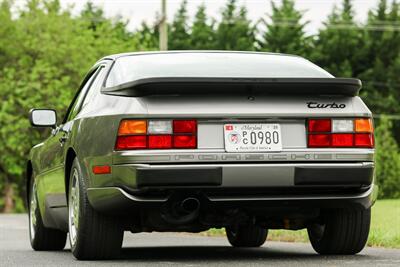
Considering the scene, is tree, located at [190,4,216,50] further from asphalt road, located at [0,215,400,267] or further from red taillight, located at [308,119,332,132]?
red taillight, located at [308,119,332,132]

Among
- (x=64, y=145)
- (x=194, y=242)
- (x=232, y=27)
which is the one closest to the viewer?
(x=64, y=145)

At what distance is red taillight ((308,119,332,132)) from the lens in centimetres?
770

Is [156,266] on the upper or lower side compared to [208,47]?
upper

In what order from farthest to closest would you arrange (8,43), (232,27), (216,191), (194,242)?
(232,27) → (8,43) → (194,242) → (216,191)

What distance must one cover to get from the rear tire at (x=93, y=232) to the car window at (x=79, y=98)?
1.02m

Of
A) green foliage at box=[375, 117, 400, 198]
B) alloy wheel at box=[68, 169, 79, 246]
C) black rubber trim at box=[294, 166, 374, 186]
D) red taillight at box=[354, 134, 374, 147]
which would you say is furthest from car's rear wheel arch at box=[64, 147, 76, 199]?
green foliage at box=[375, 117, 400, 198]

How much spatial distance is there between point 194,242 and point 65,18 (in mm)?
34740

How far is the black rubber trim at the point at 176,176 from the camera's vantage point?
292 inches

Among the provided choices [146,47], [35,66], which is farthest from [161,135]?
[146,47]

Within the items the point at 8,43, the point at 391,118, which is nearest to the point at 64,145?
the point at 8,43

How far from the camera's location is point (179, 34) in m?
78.7

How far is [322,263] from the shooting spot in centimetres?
796

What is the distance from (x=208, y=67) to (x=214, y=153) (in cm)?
117

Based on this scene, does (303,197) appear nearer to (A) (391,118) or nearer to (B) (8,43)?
(B) (8,43)
